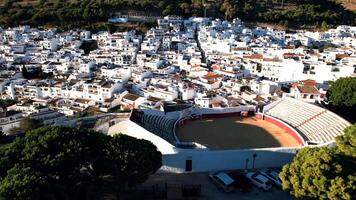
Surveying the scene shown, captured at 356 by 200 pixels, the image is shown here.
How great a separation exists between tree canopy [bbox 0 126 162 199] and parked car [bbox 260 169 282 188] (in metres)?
6.96

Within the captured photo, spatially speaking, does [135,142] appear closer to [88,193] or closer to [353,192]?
[88,193]

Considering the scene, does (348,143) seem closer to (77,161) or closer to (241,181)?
(241,181)

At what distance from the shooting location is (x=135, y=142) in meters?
19.1

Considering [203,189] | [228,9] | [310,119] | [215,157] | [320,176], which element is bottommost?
[203,189]

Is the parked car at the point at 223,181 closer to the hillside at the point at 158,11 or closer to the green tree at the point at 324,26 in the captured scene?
the hillside at the point at 158,11

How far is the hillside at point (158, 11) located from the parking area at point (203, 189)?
6007 cm

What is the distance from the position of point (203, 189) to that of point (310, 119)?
42.3 feet

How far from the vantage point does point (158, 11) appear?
84562 millimetres

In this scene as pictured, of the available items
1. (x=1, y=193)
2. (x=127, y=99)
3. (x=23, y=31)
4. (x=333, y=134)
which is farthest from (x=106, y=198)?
(x=23, y=31)

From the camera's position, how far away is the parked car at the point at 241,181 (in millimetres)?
20777

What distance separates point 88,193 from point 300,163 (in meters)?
10.9

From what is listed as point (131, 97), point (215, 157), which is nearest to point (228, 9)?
point (131, 97)

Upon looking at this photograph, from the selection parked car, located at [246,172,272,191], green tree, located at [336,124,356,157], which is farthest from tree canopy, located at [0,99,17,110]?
green tree, located at [336,124,356,157]

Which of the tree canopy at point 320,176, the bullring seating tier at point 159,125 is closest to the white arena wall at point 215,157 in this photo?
the bullring seating tier at point 159,125
